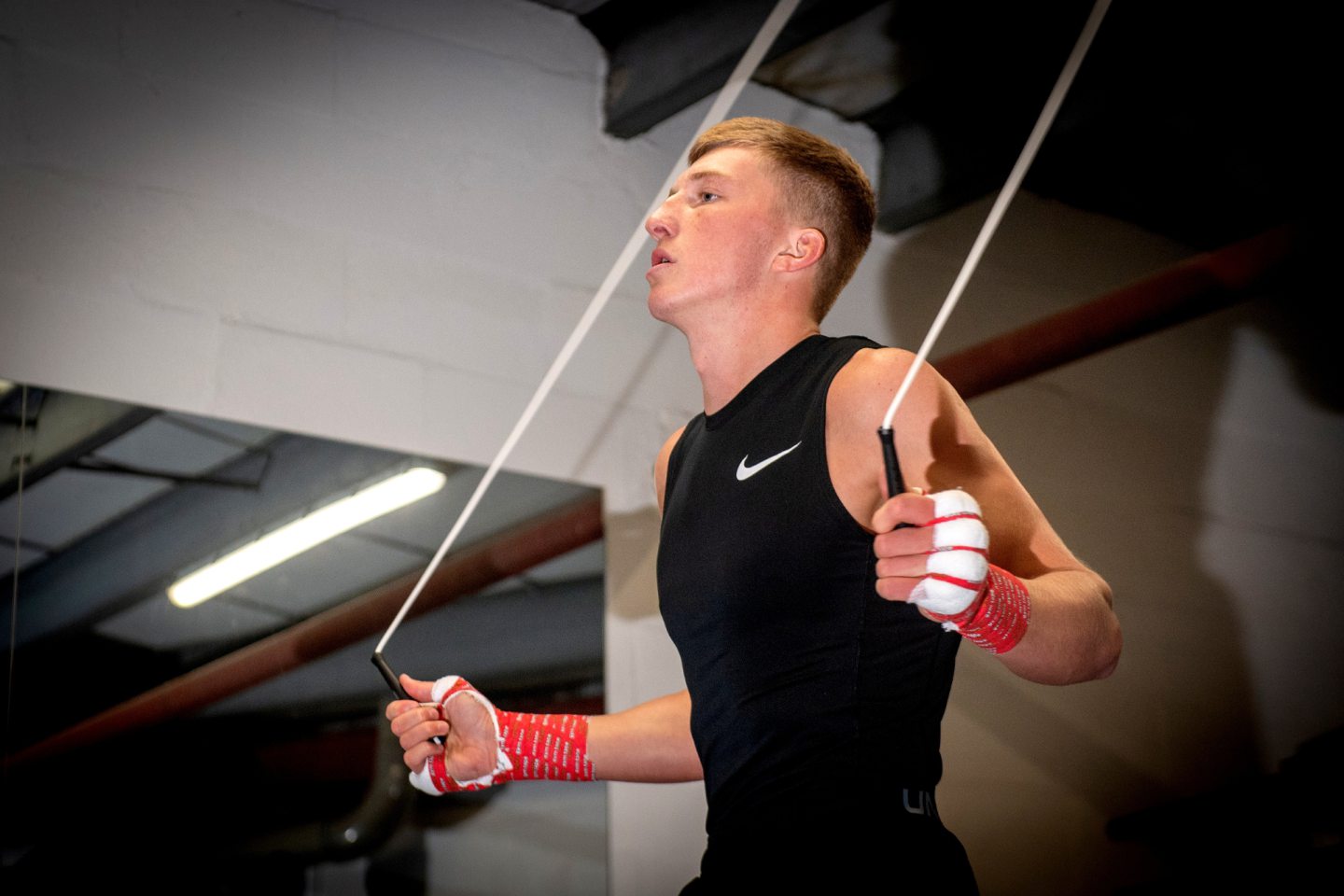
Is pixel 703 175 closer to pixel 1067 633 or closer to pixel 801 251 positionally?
pixel 801 251

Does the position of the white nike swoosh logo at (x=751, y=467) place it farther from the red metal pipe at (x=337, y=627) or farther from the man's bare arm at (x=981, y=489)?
the red metal pipe at (x=337, y=627)

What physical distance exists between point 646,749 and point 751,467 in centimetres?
40

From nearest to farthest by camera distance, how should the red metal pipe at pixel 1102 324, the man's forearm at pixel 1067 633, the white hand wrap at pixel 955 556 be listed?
the white hand wrap at pixel 955 556 < the man's forearm at pixel 1067 633 < the red metal pipe at pixel 1102 324

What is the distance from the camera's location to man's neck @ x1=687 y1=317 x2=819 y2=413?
1.60 meters

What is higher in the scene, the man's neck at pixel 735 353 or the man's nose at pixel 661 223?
the man's nose at pixel 661 223

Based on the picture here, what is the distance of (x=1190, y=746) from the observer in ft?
10.8

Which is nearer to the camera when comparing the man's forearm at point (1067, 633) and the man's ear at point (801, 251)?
the man's forearm at point (1067, 633)

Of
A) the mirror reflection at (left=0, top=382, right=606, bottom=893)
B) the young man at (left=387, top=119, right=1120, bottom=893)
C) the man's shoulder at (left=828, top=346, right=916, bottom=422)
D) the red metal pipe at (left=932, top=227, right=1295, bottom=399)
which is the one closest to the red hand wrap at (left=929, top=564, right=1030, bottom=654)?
the young man at (left=387, top=119, right=1120, bottom=893)

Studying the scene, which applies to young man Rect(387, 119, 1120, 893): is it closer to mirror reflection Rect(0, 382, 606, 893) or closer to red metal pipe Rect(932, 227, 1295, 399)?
mirror reflection Rect(0, 382, 606, 893)

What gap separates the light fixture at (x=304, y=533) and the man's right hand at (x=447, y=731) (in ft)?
2.00

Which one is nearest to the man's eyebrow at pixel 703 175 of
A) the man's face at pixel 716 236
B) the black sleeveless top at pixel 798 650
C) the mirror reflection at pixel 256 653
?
the man's face at pixel 716 236

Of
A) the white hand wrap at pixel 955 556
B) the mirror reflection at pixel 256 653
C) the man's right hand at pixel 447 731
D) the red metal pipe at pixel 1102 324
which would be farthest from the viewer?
the red metal pipe at pixel 1102 324

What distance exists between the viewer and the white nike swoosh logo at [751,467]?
4.70 feet

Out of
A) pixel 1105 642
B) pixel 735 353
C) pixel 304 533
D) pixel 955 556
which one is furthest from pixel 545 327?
pixel 955 556
